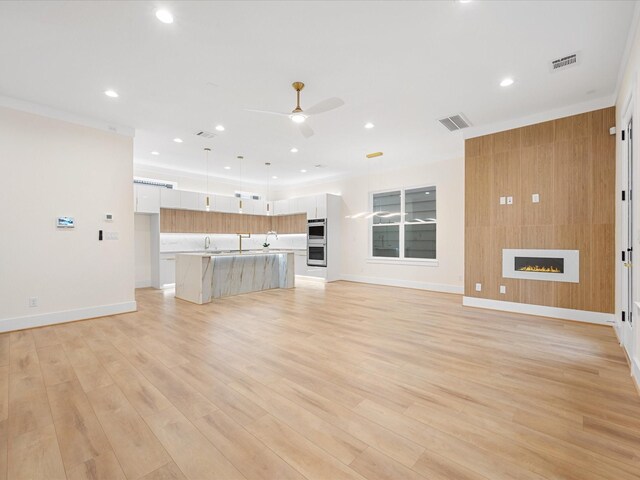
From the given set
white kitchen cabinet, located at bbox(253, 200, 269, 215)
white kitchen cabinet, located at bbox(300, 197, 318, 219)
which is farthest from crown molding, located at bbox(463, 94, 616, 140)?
white kitchen cabinet, located at bbox(253, 200, 269, 215)

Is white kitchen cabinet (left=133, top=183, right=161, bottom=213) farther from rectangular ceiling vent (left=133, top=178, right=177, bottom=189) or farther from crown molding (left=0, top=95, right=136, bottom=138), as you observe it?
crown molding (left=0, top=95, right=136, bottom=138)

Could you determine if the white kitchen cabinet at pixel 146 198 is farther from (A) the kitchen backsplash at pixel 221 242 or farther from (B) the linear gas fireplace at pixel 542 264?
(B) the linear gas fireplace at pixel 542 264

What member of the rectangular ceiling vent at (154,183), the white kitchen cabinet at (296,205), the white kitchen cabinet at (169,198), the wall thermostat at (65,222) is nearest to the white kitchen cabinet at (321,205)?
the white kitchen cabinet at (296,205)

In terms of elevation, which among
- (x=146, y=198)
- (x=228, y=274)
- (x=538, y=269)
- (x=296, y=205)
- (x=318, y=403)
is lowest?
(x=318, y=403)

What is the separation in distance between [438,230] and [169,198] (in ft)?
22.3

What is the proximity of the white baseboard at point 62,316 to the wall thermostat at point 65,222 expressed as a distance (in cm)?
127

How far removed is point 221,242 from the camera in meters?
9.17

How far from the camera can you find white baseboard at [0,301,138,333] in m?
3.91

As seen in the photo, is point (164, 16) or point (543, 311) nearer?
point (164, 16)

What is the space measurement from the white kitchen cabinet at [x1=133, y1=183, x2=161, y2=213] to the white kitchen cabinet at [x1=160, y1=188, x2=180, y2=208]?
104mm

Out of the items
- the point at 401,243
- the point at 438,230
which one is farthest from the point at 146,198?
the point at 438,230

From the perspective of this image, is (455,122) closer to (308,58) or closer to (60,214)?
(308,58)

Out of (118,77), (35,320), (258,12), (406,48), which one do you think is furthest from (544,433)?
(35,320)

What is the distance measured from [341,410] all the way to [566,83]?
4664mm
